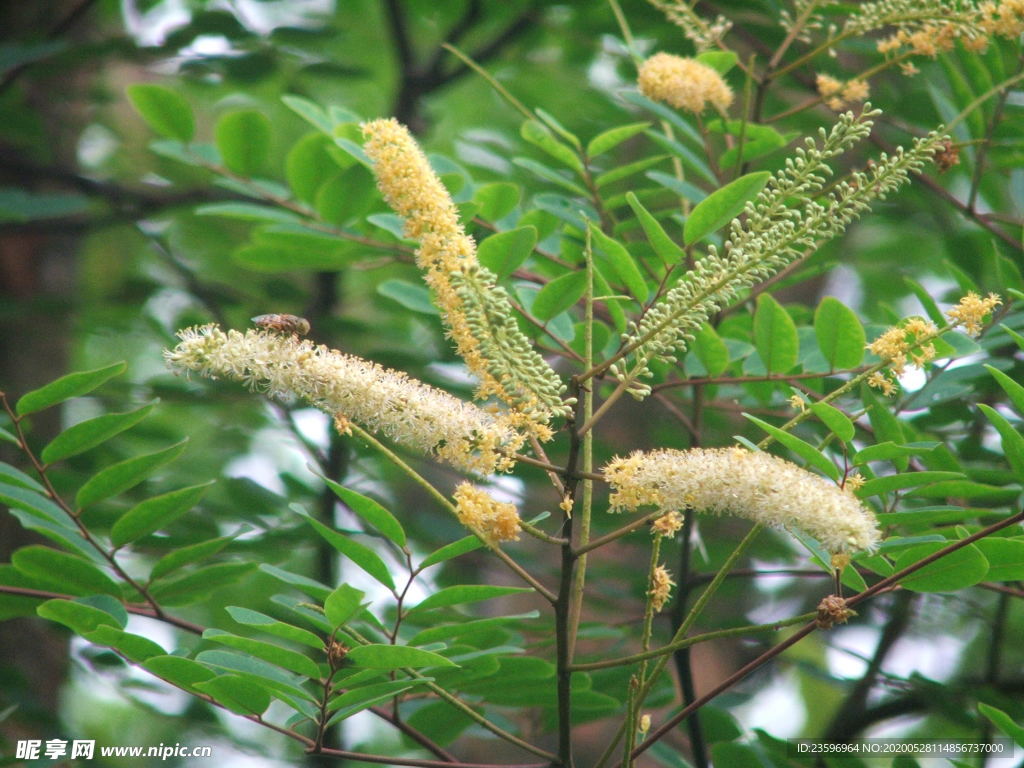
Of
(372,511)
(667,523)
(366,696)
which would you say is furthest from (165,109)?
(667,523)

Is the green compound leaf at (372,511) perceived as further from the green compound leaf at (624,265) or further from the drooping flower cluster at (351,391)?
the green compound leaf at (624,265)

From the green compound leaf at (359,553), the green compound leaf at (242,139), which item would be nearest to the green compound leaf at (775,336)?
the green compound leaf at (359,553)

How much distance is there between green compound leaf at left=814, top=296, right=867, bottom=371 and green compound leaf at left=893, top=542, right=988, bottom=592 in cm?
41

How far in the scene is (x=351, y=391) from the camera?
3.99 feet

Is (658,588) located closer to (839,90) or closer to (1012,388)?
(1012,388)

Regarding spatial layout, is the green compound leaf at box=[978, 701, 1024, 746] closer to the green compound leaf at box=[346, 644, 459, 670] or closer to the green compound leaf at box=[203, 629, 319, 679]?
the green compound leaf at box=[346, 644, 459, 670]

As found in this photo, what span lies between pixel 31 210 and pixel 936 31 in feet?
7.12

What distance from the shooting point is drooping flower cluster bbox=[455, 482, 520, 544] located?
1200 millimetres

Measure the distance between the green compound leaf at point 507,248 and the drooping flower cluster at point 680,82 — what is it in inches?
16.5

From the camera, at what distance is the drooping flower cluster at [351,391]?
3.96 feet

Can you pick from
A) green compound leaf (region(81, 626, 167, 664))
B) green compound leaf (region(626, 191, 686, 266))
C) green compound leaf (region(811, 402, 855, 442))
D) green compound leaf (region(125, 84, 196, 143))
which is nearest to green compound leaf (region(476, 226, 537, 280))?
green compound leaf (region(626, 191, 686, 266))

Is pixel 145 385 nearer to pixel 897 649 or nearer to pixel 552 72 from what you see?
pixel 552 72

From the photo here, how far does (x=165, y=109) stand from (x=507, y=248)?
1.21m

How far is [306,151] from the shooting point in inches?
84.6
